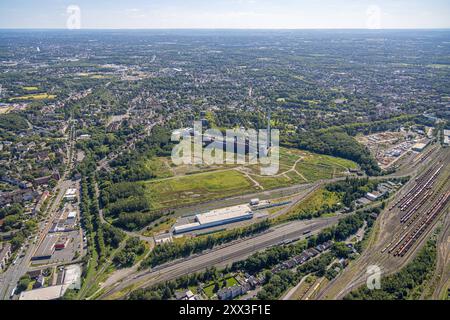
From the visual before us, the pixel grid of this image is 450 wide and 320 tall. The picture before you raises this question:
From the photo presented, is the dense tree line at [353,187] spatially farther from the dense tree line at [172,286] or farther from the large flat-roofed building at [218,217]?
the dense tree line at [172,286]

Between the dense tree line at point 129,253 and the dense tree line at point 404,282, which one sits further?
the dense tree line at point 129,253

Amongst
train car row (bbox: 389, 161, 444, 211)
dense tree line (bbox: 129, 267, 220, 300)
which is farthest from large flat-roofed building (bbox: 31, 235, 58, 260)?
train car row (bbox: 389, 161, 444, 211)

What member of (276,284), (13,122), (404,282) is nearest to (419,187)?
(404,282)

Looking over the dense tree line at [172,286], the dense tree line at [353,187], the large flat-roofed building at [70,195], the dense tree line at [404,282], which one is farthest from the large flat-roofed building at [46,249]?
the dense tree line at [353,187]

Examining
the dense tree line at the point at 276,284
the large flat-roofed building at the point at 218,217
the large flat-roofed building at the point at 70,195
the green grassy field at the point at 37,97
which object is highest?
the green grassy field at the point at 37,97

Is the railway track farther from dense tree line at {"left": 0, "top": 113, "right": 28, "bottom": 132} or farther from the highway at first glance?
dense tree line at {"left": 0, "top": 113, "right": 28, "bottom": 132}

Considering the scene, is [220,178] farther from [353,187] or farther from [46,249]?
[46,249]

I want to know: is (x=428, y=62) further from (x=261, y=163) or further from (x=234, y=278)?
(x=234, y=278)

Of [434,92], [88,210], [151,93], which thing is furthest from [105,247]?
[434,92]
